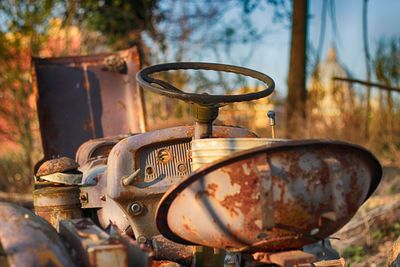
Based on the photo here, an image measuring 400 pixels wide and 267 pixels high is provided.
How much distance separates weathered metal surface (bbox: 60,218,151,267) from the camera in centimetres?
238

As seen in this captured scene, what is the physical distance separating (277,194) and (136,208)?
37.5 inches

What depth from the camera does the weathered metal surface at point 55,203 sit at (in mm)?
3518

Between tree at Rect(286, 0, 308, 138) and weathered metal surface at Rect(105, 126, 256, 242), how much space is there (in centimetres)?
771

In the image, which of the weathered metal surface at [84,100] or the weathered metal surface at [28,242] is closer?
the weathered metal surface at [28,242]

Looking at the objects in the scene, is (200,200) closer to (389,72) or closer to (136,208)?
(136,208)

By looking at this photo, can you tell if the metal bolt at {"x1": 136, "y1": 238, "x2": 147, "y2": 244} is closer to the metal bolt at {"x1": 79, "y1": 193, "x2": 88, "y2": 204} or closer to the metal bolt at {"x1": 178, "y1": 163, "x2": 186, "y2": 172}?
the metal bolt at {"x1": 178, "y1": 163, "x2": 186, "y2": 172}

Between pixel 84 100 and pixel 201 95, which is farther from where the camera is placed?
pixel 84 100

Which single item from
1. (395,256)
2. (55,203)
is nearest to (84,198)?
(55,203)

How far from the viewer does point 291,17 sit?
12.1 metres

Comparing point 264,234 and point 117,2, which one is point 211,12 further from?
point 264,234

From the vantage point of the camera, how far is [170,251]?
Answer: 3.16m

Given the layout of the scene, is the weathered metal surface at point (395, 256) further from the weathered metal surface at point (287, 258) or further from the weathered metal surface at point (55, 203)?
the weathered metal surface at point (55, 203)

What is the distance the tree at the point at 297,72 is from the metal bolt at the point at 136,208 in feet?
25.9

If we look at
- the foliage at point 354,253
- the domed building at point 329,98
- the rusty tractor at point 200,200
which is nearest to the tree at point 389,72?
the domed building at point 329,98
